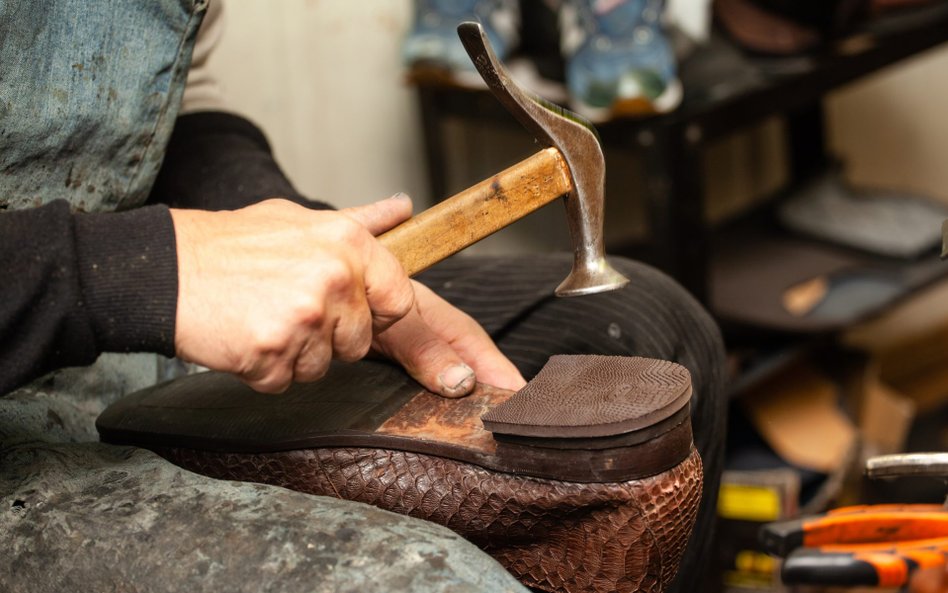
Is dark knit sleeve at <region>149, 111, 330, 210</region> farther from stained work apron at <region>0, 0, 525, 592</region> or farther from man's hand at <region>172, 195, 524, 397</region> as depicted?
man's hand at <region>172, 195, 524, 397</region>

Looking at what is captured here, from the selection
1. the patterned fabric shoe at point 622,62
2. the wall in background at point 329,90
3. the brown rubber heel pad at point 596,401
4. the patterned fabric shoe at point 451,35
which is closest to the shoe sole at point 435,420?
the brown rubber heel pad at point 596,401

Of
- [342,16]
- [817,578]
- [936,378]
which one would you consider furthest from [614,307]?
[936,378]

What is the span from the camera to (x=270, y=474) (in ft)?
2.42

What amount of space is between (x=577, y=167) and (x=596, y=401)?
205 mm

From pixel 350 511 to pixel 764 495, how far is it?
1.05m

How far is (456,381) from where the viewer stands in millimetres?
761

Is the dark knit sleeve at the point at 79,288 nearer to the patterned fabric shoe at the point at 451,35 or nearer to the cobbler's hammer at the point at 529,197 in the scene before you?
the cobbler's hammer at the point at 529,197

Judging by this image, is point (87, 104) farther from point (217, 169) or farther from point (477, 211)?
point (477, 211)

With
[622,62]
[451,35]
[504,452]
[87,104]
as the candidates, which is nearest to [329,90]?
[451,35]

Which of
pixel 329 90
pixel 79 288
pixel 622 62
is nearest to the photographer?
pixel 79 288

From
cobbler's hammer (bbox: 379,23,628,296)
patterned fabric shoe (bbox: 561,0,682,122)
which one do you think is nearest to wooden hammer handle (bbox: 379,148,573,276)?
cobbler's hammer (bbox: 379,23,628,296)

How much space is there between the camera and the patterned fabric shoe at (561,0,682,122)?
1.36 metres

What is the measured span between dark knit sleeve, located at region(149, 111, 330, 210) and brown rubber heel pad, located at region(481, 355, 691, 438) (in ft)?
1.02

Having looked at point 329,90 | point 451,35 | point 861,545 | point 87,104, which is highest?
point 87,104
